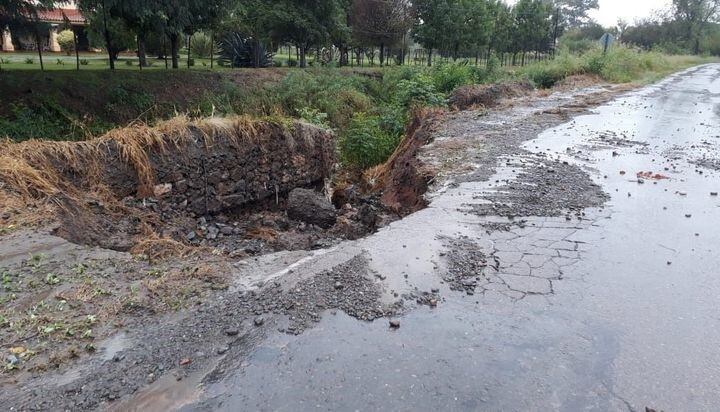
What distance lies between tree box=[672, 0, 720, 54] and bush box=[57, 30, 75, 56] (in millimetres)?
78232

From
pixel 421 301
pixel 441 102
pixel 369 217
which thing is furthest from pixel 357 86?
pixel 421 301

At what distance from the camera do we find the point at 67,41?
31312mm

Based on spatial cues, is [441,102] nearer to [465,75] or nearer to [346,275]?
[465,75]

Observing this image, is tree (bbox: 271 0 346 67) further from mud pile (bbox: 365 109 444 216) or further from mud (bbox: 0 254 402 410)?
mud (bbox: 0 254 402 410)

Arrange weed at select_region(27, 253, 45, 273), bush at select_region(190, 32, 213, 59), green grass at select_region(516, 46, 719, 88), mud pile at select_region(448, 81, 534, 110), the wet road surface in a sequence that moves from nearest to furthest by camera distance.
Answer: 1. the wet road surface
2. weed at select_region(27, 253, 45, 273)
3. mud pile at select_region(448, 81, 534, 110)
4. green grass at select_region(516, 46, 719, 88)
5. bush at select_region(190, 32, 213, 59)

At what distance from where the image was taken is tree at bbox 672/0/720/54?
7250cm

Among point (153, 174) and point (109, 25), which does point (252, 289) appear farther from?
point (109, 25)

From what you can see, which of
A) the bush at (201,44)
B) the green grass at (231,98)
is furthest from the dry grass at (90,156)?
the bush at (201,44)

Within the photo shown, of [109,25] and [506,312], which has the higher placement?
[109,25]

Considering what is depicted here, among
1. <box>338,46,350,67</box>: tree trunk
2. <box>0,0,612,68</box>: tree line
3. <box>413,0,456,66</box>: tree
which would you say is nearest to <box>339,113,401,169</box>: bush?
<box>0,0,612,68</box>: tree line

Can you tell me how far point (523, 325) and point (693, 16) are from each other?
290ft

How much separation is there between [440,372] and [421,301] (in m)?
0.97

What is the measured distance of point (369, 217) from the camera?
7.83 m

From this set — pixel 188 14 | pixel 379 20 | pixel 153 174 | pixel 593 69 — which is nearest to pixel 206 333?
pixel 153 174
